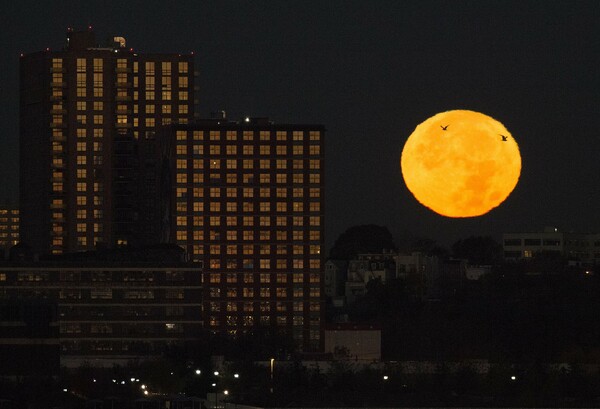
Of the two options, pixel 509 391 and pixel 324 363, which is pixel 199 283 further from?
pixel 509 391

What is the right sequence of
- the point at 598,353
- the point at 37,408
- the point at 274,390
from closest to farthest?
the point at 37,408 < the point at 274,390 < the point at 598,353

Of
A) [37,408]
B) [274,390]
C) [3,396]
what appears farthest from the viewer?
[274,390]

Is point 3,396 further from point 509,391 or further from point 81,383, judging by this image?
point 509,391

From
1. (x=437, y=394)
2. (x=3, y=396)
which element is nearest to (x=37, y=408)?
(x=3, y=396)

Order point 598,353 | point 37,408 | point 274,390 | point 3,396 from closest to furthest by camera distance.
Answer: point 37,408 → point 3,396 → point 274,390 → point 598,353

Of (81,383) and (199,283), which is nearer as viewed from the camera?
(81,383)

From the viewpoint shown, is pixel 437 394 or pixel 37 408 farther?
pixel 437 394

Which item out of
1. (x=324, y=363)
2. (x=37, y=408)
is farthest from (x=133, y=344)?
(x=37, y=408)

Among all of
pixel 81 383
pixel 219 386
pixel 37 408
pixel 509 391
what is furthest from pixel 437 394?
pixel 37 408

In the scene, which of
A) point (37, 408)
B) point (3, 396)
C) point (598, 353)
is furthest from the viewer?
point (598, 353)
